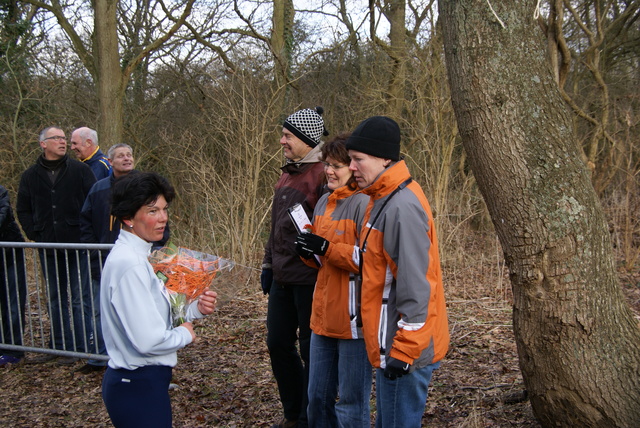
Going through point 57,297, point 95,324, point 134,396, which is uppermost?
point 134,396

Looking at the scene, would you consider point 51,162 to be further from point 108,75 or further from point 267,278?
point 108,75

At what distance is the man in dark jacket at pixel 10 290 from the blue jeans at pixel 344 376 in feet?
12.4

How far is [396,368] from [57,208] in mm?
4520

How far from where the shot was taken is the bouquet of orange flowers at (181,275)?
107 inches

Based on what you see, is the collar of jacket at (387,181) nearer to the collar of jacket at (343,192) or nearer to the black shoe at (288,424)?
the collar of jacket at (343,192)

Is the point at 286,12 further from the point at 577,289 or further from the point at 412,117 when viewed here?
the point at 577,289

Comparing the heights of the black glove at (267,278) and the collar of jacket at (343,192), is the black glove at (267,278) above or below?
below

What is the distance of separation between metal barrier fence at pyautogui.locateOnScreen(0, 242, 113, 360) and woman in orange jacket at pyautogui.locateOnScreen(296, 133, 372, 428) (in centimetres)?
273

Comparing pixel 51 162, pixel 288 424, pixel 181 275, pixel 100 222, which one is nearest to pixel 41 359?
pixel 100 222

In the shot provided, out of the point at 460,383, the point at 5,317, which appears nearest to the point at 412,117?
A: the point at 460,383

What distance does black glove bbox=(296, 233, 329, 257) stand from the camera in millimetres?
3209

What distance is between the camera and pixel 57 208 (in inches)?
233

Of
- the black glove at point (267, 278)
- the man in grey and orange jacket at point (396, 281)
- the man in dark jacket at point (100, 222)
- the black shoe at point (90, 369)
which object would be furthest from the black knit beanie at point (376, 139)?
the black shoe at point (90, 369)

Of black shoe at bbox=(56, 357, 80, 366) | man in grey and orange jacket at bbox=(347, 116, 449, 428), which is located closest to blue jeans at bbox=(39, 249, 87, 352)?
black shoe at bbox=(56, 357, 80, 366)
